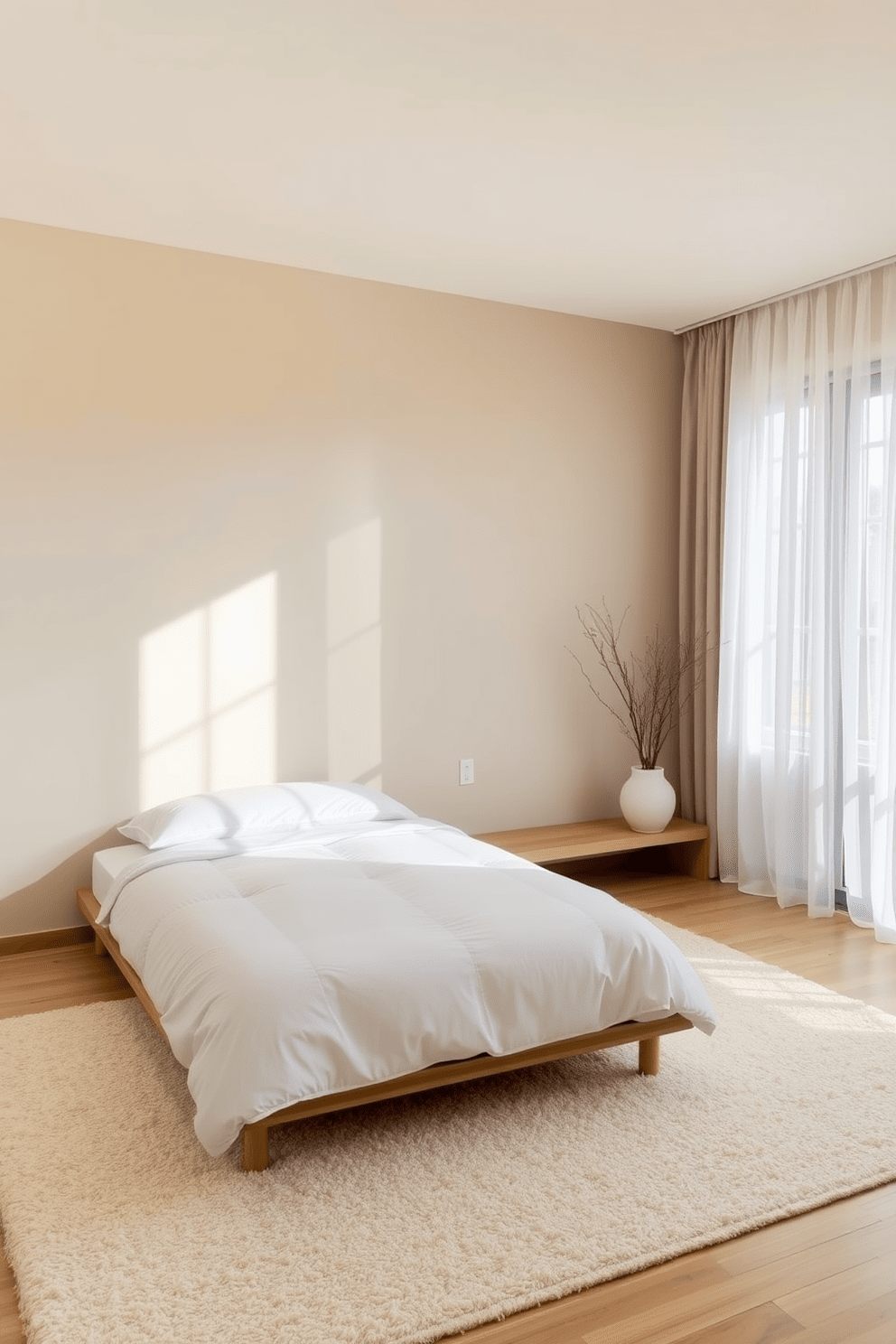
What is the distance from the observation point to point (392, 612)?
434cm

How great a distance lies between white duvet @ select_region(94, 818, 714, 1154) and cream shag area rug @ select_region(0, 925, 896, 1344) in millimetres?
193

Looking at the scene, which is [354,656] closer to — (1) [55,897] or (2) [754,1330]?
(1) [55,897]

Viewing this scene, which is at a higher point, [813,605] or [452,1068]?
[813,605]

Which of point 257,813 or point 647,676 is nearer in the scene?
point 257,813

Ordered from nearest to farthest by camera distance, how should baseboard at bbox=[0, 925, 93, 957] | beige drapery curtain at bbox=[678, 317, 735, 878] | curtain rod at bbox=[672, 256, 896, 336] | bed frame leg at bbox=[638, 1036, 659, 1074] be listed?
bed frame leg at bbox=[638, 1036, 659, 1074], baseboard at bbox=[0, 925, 93, 957], curtain rod at bbox=[672, 256, 896, 336], beige drapery curtain at bbox=[678, 317, 735, 878]

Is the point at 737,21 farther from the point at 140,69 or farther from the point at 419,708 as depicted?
the point at 419,708

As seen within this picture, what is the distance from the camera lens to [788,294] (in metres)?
4.31

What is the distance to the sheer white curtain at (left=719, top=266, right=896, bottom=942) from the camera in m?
3.93

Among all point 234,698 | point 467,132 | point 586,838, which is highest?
point 467,132

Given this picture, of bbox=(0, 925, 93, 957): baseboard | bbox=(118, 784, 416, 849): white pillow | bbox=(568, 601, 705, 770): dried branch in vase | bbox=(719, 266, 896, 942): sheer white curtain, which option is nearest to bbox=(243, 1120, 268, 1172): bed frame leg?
bbox=(118, 784, 416, 849): white pillow

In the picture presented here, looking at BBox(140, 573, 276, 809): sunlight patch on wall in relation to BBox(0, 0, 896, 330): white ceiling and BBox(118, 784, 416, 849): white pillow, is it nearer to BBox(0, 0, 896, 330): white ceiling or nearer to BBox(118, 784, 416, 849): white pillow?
BBox(118, 784, 416, 849): white pillow

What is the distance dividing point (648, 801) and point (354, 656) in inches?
57.1

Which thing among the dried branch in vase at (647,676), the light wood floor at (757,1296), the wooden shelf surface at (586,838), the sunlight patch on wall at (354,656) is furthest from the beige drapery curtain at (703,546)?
the light wood floor at (757,1296)

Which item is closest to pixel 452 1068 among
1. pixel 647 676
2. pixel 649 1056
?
pixel 649 1056
